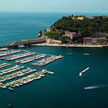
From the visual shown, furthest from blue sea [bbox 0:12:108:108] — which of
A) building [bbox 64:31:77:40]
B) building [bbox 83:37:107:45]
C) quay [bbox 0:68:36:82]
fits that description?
building [bbox 64:31:77:40]

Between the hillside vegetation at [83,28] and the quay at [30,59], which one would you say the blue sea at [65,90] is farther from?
the hillside vegetation at [83,28]

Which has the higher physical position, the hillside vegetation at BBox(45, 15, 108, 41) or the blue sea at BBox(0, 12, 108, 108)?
the hillside vegetation at BBox(45, 15, 108, 41)

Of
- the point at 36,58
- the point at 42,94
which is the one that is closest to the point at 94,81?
the point at 42,94

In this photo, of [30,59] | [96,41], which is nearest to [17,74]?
[30,59]

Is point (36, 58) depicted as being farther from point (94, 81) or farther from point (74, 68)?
point (94, 81)

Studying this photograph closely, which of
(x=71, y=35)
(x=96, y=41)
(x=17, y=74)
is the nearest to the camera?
(x=17, y=74)

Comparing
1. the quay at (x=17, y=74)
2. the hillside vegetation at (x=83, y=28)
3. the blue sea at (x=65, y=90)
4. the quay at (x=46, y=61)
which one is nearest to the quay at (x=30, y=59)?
the blue sea at (x=65, y=90)

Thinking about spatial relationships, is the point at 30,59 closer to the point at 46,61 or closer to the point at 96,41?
the point at 46,61

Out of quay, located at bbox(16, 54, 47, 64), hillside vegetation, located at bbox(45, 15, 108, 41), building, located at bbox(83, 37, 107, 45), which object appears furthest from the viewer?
hillside vegetation, located at bbox(45, 15, 108, 41)

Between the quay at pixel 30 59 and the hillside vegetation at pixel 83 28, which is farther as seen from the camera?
the hillside vegetation at pixel 83 28

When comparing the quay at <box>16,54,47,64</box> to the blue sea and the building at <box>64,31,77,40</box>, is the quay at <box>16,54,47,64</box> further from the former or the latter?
the building at <box>64,31,77,40</box>

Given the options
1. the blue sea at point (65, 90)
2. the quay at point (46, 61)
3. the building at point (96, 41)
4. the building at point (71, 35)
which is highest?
the building at point (71, 35)

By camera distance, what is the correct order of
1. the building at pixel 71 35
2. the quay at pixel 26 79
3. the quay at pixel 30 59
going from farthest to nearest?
the building at pixel 71 35, the quay at pixel 30 59, the quay at pixel 26 79
